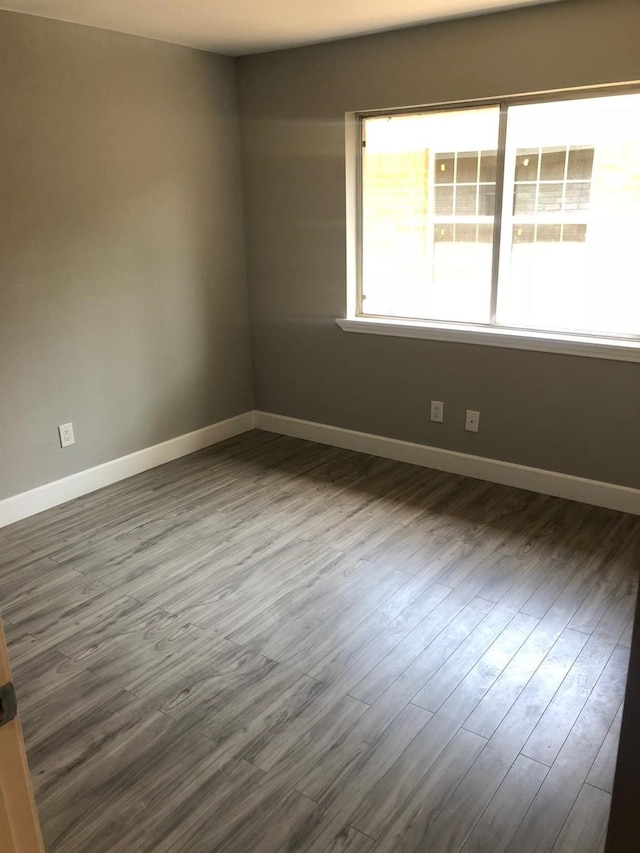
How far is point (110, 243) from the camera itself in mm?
3633

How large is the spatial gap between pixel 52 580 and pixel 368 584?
1322mm

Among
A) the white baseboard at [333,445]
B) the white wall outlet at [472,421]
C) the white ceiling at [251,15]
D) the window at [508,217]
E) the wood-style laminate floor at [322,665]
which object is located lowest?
the wood-style laminate floor at [322,665]

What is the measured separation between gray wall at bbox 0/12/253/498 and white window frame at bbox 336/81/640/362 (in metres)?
0.80

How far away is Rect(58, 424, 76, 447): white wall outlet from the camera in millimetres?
3572

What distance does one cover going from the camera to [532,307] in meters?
3.52

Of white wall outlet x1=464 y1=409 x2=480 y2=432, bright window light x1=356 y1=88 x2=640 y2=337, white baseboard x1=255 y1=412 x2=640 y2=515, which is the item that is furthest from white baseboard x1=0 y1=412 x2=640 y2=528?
bright window light x1=356 y1=88 x2=640 y2=337

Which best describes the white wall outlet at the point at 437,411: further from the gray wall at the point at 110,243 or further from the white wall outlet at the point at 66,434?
the white wall outlet at the point at 66,434

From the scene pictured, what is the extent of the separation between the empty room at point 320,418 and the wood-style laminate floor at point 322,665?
13 millimetres

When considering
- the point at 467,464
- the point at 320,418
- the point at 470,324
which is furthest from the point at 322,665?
the point at 320,418

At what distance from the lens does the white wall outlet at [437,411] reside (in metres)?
3.87

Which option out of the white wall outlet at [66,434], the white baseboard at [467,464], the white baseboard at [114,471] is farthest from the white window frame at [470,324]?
the white wall outlet at [66,434]

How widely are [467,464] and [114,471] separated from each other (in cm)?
197

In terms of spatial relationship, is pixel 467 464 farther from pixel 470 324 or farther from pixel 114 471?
pixel 114 471

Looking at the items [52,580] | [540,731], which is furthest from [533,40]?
[52,580]
